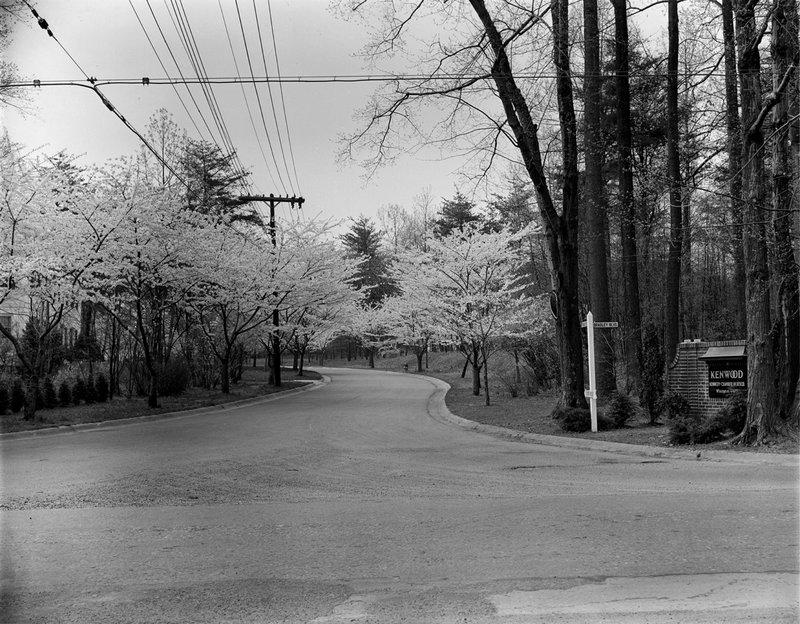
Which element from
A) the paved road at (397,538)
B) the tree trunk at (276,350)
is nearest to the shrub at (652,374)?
the paved road at (397,538)

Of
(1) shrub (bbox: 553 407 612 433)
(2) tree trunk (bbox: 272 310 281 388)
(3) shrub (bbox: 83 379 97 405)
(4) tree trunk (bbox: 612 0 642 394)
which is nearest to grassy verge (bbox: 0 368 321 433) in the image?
(3) shrub (bbox: 83 379 97 405)

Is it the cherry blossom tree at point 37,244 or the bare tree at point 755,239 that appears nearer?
the bare tree at point 755,239

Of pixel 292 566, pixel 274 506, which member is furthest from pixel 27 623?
pixel 274 506

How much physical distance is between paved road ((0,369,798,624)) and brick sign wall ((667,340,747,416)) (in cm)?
387

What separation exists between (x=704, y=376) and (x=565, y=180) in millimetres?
5351

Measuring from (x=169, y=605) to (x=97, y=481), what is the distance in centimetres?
515

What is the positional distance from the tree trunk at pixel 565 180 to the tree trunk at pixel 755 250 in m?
4.15

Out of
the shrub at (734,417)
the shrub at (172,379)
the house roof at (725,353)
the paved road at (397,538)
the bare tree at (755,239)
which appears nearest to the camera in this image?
the paved road at (397,538)

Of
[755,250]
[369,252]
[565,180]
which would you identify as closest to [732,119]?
[565,180]

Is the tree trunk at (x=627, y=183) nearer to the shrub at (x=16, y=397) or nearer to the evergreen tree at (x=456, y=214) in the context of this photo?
the shrub at (x=16, y=397)

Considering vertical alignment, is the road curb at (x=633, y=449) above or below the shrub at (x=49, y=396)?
below

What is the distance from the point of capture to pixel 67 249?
17.4 meters

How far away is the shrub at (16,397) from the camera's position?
59.5 ft

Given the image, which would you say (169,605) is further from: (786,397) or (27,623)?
(786,397)
